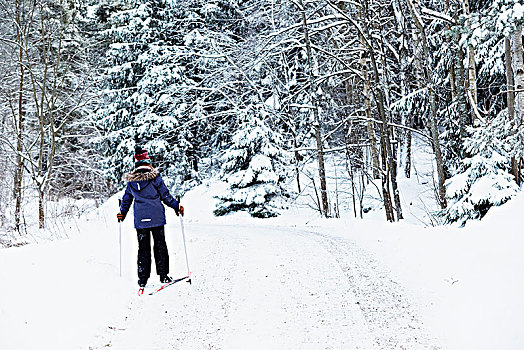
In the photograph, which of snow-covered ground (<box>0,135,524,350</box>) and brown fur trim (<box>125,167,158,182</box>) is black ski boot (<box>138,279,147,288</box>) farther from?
brown fur trim (<box>125,167,158,182</box>)

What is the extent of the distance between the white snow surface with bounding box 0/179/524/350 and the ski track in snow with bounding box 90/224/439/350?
0.05ft

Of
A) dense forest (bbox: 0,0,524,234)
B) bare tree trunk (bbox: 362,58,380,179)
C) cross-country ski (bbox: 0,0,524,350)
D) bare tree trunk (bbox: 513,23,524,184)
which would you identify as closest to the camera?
cross-country ski (bbox: 0,0,524,350)

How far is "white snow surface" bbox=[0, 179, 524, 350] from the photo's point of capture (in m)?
4.21

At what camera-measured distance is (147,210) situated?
20.8 ft

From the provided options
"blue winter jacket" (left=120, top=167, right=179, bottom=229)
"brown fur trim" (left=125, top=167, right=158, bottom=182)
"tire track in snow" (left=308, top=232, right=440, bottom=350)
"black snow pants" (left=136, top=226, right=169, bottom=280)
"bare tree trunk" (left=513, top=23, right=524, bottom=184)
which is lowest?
"tire track in snow" (left=308, top=232, right=440, bottom=350)

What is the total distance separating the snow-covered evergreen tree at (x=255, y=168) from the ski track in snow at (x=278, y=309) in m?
8.89

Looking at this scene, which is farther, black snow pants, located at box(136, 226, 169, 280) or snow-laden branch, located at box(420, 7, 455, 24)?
snow-laden branch, located at box(420, 7, 455, 24)

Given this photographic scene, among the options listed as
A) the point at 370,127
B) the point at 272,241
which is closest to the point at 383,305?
the point at 272,241

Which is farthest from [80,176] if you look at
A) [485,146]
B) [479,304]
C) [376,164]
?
[479,304]

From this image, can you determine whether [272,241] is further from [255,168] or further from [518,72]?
[255,168]

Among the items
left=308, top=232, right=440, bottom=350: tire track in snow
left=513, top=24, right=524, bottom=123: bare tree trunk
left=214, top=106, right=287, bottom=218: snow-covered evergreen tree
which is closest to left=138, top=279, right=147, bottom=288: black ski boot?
left=308, top=232, right=440, bottom=350: tire track in snow

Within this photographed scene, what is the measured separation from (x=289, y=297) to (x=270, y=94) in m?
16.6

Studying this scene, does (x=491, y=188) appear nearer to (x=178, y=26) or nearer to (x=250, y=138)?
(x=250, y=138)

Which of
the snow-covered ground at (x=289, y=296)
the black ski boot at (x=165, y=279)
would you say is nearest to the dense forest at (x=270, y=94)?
the snow-covered ground at (x=289, y=296)
